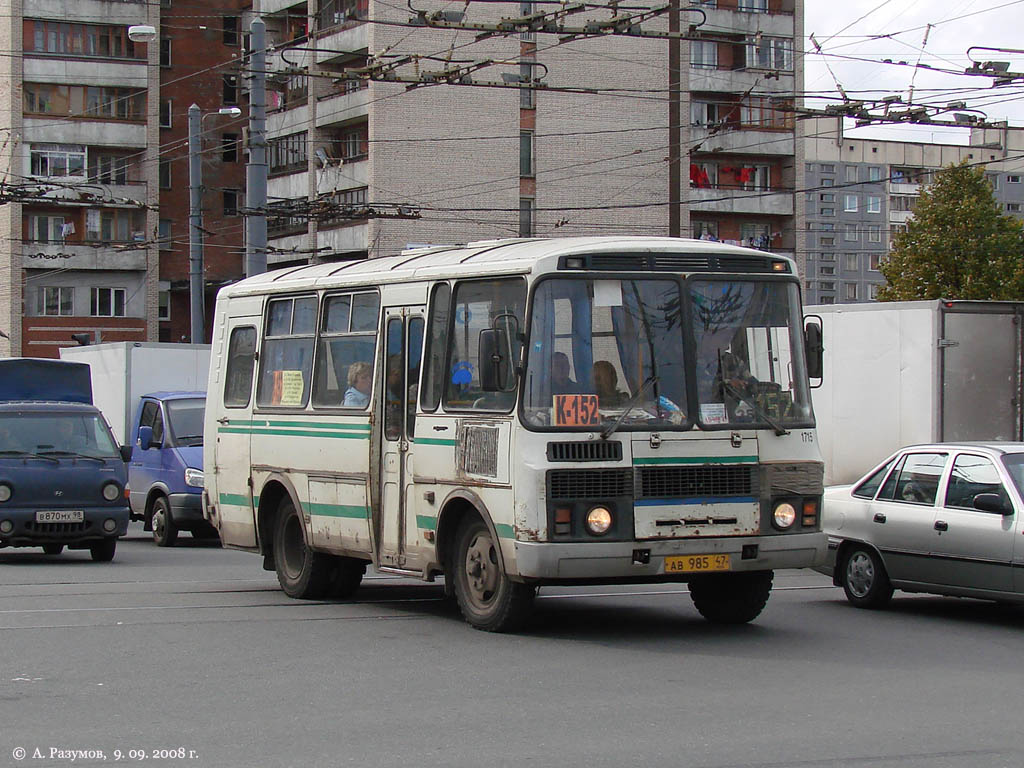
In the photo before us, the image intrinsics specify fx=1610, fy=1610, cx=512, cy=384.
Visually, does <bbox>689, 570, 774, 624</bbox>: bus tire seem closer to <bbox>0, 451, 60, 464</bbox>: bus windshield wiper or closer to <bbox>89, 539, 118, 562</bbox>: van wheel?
<bbox>89, 539, 118, 562</bbox>: van wheel

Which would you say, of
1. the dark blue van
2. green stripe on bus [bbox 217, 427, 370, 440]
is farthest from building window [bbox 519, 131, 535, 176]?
green stripe on bus [bbox 217, 427, 370, 440]

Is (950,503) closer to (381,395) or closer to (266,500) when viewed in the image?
(381,395)

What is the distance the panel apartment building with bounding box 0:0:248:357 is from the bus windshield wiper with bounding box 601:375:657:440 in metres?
55.5

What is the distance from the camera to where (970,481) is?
13.1 meters

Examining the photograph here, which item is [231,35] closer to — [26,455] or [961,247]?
[961,247]

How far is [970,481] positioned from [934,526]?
0.47 meters

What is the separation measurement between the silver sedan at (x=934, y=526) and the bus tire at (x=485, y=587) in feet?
9.85

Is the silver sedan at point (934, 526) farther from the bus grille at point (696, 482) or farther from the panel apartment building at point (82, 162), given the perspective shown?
the panel apartment building at point (82, 162)

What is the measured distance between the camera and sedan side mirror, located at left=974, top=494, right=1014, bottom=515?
12.5 meters

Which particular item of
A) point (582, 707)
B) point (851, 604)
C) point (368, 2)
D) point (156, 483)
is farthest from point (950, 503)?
point (368, 2)

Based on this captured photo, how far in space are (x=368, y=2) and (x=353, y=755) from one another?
5036cm

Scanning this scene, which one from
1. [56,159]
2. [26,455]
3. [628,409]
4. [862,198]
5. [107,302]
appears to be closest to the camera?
[628,409]

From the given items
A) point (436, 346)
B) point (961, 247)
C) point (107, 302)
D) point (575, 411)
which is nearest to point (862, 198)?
point (961, 247)

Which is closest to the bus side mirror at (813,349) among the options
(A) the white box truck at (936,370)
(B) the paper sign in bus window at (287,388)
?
(B) the paper sign in bus window at (287,388)
